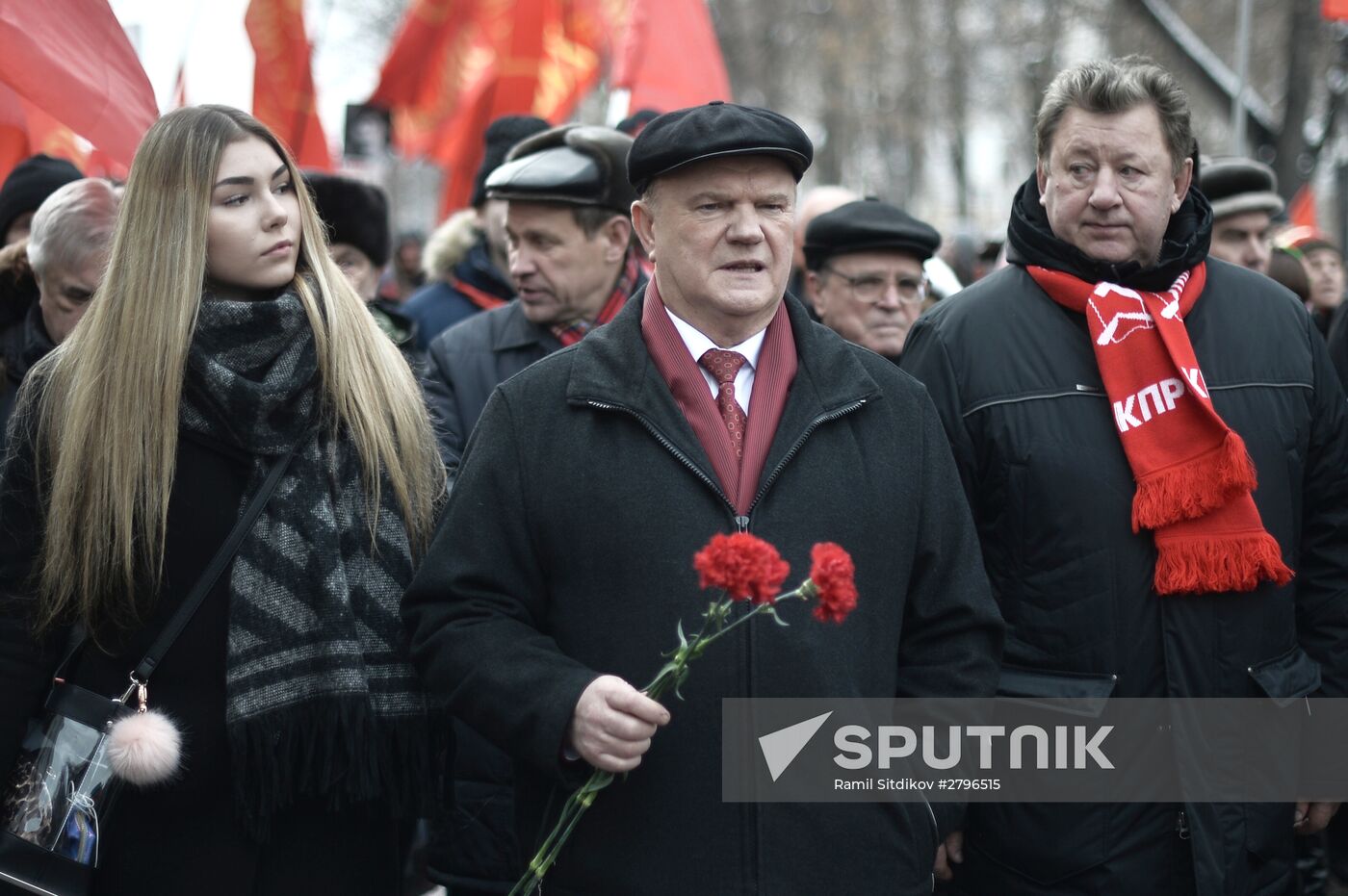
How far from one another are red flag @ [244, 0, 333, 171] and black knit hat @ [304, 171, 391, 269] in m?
2.53

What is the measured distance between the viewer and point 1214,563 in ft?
10.7

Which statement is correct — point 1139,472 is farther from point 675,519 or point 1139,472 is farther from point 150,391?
point 150,391

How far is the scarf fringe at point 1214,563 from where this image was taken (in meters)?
3.26

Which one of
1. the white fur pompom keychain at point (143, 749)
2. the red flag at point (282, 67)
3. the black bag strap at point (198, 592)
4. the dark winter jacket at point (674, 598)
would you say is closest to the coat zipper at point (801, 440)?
the dark winter jacket at point (674, 598)

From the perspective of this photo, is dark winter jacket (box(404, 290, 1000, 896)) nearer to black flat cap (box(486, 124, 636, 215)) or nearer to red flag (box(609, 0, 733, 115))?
black flat cap (box(486, 124, 636, 215))

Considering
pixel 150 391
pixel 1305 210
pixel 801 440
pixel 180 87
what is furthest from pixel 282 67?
pixel 1305 210

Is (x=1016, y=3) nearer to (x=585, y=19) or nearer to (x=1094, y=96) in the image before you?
(x=585, y=19)

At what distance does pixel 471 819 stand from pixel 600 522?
4.06 feet

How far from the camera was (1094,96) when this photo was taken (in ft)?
11.4

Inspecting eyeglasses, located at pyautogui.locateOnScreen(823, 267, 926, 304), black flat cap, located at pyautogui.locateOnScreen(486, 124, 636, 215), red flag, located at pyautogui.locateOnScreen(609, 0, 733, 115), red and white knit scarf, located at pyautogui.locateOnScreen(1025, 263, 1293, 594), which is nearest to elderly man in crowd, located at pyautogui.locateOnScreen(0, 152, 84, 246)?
black flat cap, located at pyautogui.locateOnScreen(486, 124, 636, 215)

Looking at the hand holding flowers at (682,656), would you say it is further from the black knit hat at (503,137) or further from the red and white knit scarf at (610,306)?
the black knit hat at (503,137)

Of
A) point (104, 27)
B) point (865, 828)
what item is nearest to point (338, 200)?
point (104, 27)

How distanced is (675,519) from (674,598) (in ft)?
0.47

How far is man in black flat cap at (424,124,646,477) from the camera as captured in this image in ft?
14.5
